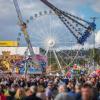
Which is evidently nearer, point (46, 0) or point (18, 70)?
point (18, 70)

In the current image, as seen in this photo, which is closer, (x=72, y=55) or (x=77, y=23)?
(x=77, y=23)

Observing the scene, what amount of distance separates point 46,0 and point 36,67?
40.3ft

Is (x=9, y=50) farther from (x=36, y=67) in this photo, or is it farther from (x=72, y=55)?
(x=36, y=67)

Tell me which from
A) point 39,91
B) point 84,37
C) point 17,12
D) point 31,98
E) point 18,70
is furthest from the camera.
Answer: point 17,12

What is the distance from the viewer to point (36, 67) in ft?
289

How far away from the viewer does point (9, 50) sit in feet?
393

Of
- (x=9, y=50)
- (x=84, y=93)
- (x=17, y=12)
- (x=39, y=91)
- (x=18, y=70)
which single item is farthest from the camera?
(x=9, y=50)

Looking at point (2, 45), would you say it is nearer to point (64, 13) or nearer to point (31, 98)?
point (64, 13)

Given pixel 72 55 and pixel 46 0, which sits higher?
pixel 46 0

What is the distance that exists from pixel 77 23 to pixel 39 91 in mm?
80002

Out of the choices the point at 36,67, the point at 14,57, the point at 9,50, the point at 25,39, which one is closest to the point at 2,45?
the point at 9,50

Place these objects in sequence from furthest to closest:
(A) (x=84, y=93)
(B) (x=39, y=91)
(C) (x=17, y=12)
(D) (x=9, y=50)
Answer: (D) (x=9, y=50) → (C) (x=17, y=12) → (B) (x=39, y=91) → (A) (x=84, y=93)

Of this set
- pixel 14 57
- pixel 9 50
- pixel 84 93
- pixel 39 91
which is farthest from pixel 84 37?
pixel 84 93

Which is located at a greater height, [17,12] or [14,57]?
[17,12]
